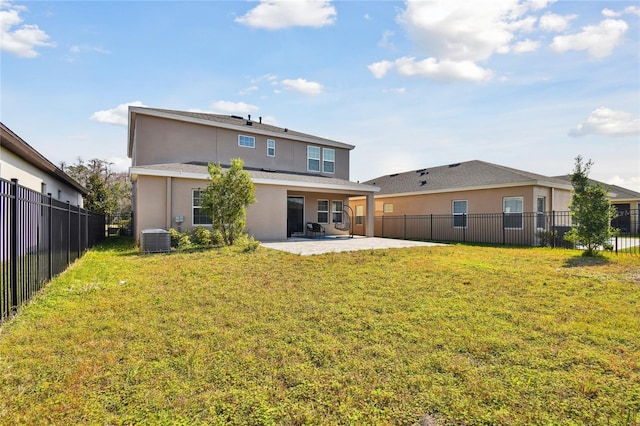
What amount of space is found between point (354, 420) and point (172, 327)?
112 inches

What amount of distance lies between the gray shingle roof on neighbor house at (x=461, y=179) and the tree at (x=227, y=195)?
487 inches

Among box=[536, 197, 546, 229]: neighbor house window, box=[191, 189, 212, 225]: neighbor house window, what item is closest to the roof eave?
box=[191, 189, 212, 225]: neighbor house window

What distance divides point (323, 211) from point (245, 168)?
526cm

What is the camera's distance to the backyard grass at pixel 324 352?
2598 millimetres

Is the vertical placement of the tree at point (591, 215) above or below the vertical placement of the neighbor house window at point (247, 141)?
below

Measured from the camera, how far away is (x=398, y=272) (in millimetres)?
7734

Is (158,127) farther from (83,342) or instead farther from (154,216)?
(83,342)

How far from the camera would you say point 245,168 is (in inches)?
708

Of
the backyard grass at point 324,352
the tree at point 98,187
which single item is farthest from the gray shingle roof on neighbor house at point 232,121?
the backyard grass at point 324,352

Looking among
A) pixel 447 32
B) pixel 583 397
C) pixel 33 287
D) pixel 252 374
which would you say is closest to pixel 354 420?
pixel 252 374

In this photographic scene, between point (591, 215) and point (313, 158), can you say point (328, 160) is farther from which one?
point (591, 215)

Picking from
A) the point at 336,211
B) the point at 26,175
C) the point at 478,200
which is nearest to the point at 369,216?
the point at 336,211

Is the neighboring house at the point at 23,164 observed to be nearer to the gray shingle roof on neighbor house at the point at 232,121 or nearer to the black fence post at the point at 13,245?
the black fence post at the point at 13,245

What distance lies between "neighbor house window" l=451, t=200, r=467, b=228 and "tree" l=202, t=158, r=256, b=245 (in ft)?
41.1
